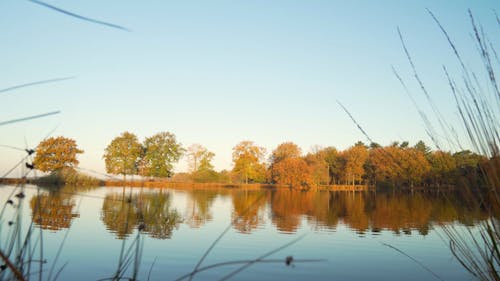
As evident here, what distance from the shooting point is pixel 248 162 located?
8044cm

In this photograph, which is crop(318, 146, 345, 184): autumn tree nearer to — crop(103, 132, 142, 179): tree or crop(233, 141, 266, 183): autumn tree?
crop(233, 141, 266, 183): autumn tree

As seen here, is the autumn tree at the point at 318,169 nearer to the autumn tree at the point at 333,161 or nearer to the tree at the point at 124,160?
the autumn tree at the point at 333,161

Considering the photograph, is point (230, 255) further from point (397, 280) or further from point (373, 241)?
point (373, 241)

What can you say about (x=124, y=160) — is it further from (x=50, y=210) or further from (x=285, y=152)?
(x=285, y=152)

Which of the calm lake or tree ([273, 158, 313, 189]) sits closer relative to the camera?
the calm lake

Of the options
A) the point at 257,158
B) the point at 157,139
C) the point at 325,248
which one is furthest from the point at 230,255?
the point at 257,158

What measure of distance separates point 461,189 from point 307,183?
73.5 metres

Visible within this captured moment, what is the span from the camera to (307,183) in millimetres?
74125

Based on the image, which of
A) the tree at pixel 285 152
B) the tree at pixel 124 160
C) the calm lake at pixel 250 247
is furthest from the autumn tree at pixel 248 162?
the tree at pixel 124 160

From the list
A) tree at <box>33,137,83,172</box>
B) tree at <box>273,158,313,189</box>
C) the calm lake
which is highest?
tree at <box>273,158,313,189</box>

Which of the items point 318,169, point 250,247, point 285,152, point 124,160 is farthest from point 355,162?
point 124,160

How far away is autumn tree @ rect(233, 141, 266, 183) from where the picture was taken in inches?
3169

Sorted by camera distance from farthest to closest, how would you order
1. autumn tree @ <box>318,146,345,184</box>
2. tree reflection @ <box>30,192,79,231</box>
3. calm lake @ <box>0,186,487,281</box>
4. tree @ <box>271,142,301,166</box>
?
tree @ <box>271,142,301,166</box> → autumn tree @ <box>318,146,345,184</box> → calm lake @ <box>0,186,487,281</box> → tree reflection @ <box>30,192,79,231</box>

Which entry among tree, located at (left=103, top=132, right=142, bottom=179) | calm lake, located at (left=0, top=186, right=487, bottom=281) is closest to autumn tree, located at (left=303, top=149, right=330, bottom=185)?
calm lake, located at (left=0, top=186, right=487, bottom=281)
